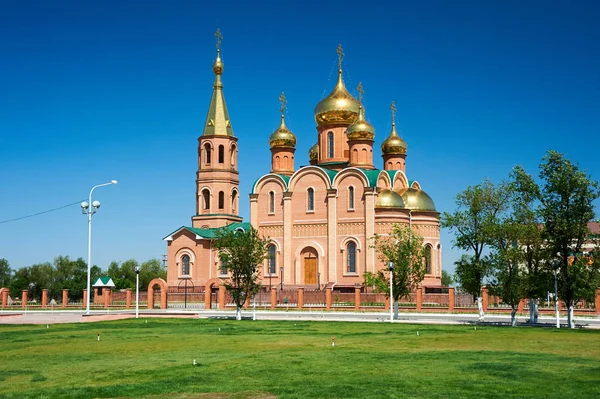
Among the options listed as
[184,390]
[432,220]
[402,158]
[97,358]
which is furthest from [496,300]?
[184,390]

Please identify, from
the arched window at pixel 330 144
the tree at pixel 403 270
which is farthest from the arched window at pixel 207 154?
the tree at pixel 403 270

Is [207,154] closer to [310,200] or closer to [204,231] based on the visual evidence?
[204,231]

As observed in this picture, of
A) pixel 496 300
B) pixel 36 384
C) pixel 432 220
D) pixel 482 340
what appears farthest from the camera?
pixel 432 220

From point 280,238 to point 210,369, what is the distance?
160 feet

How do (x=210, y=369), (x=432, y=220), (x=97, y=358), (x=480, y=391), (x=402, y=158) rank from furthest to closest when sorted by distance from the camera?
1. (x=402, y=158)
2. (x=432, y=220)
3. (x=97, y=358)
4. (x=210, y=369)
5. (x=480, y=391)

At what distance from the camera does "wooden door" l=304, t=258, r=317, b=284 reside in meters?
63.0

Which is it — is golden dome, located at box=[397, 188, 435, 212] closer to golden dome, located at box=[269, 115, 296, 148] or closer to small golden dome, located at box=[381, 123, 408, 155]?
small golden dome, located at box=[381, 123, 408, 155]

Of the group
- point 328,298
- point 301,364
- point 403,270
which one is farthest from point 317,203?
point 301,364

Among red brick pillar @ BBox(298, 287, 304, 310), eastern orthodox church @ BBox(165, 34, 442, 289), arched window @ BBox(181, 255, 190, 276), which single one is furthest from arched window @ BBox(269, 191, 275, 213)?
red brick pillar @ BBox(298, 287, 304, 310)

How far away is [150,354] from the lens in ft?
63.7

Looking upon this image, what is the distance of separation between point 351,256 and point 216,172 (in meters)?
16.9

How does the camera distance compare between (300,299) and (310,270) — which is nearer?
(300,299)

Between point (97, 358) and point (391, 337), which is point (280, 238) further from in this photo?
point (97, 358)

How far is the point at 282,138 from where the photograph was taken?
70.1m
